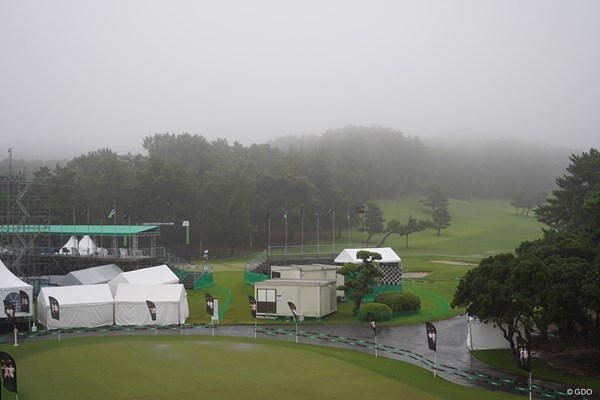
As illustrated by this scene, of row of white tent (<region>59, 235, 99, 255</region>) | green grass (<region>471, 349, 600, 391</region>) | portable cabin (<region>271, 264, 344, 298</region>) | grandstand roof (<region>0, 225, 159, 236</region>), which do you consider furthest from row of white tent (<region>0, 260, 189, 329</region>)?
green grass (<region>471, 349, 600, 391</region>)

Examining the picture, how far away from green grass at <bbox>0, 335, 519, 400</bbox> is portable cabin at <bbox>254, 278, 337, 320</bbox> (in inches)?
298

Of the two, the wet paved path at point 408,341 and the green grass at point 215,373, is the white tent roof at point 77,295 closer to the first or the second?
the wet paved path at point 408,341

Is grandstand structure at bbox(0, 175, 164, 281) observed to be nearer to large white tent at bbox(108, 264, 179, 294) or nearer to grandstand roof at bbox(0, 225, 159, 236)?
grandstand roof at bbox(0, 225, 159, 236)

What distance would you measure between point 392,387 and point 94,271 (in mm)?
30881

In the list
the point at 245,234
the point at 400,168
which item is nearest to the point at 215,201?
the point at 245,234

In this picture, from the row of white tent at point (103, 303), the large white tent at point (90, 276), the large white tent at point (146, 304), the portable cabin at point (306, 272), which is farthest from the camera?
the portable cabin at point (306, 272)

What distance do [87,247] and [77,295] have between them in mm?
21307

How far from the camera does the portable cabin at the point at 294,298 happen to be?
37781 mm

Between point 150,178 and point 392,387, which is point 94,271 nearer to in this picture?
point 392,387

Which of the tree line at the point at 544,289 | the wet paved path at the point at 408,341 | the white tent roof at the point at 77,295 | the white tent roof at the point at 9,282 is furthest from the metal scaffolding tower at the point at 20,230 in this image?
the tree line at the point at 544,289

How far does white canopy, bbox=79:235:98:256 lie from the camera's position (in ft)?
181

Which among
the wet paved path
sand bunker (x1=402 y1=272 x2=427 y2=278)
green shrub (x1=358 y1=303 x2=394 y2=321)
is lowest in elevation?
the wet paved path

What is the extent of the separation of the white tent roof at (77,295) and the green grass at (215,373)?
6047 millimetres

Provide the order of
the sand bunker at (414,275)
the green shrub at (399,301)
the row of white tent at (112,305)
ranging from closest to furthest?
the row of white tent at (112,305)
the green shrub at (399,301)
the sand bunker at (414,275)
